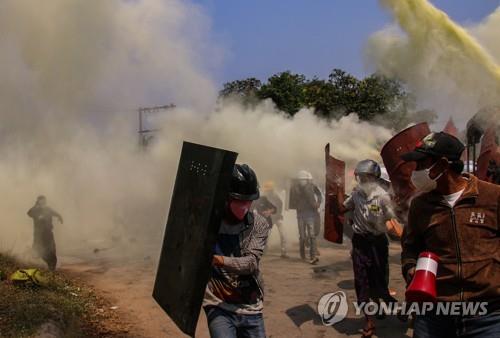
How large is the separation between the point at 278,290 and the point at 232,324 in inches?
187

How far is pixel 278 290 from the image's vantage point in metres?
7.95

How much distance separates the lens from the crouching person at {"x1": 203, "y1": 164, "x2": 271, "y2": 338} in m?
3.29

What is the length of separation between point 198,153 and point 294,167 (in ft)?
39.8

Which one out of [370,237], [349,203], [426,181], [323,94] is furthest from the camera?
[323,94]

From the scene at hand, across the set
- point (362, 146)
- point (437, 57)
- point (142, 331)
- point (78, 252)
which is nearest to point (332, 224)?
point (142, 331)

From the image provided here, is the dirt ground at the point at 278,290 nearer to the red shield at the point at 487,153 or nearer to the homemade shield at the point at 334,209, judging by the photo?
the homemade shield at the point at 334,209

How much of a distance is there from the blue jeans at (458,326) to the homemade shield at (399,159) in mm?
2089

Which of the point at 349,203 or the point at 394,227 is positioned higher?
the point at 349,203

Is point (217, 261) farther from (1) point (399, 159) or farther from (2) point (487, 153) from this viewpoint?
(2) point (487, 153)

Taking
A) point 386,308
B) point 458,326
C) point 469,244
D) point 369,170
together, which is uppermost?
point 369,170

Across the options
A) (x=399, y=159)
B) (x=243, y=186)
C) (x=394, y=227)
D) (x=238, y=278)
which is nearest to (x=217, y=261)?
(x=238, y=278)

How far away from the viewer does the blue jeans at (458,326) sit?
8.97 ft

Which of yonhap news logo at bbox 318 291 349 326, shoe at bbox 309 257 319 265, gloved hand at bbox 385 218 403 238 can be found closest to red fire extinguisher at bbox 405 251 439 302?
gloved hand at bbox 385 218 403 238

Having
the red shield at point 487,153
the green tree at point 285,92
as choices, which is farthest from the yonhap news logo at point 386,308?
the green tree at point 285,92
